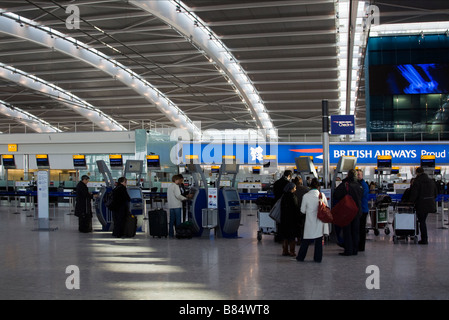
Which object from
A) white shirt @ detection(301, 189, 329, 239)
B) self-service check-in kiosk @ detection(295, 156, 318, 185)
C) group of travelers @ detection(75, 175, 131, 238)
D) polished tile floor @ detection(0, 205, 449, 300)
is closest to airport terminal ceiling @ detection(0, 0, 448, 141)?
group of travelers @ detection(75, 175, 131, 238)

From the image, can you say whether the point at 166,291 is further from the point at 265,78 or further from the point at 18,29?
the point at 265,78

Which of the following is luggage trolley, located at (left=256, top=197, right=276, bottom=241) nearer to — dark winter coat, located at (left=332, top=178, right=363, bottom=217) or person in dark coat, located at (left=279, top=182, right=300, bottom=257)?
dark winter coat, located at (left=332, top=178, right=363, bottom=217)

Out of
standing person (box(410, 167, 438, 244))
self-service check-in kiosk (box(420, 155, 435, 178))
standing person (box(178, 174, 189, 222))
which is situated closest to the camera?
standing person (box(410, 167, 438, 244))

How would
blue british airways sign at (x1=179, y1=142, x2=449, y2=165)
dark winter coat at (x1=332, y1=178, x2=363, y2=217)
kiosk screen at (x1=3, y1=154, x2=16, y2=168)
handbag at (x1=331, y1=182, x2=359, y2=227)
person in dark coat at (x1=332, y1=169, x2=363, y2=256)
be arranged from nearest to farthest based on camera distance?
handbag at (x1=331, y1=182, x2=359, y2=227)
person in dark coat at (x1=332, y1=169, x2=363, y2=256)
dark winter coat at (x1=332, y1=178, x2=363, y2=217)
kiosk screen at (x1=3, y1=154, x2=16, y2=168)
blue british airways sign at (x1=179, y1=142, x2=449, y2=165)

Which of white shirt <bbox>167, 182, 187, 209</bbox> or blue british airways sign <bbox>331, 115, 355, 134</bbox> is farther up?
blue british airways sign <bbox>331, 115, 355, 134</bbox>

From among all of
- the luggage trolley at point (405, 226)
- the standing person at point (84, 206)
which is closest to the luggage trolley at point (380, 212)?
the luggage trolley at point (405, 226)

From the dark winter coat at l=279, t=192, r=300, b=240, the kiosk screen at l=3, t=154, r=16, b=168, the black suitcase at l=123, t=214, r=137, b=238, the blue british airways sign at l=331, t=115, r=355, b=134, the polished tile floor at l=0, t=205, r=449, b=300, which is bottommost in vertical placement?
the polished tile floor at l=0, t=205, r=449, b=300

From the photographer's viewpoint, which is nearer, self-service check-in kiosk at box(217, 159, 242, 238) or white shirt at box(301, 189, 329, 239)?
white shirt at box(301, 189, 329, 239)

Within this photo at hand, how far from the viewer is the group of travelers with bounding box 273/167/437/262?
877 centimetres

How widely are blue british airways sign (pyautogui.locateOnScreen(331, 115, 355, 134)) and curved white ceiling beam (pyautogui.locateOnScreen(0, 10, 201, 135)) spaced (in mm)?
15563

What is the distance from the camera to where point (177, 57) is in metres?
35.2

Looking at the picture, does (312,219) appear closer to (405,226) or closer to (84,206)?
(405,226)

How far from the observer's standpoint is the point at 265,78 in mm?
38688
